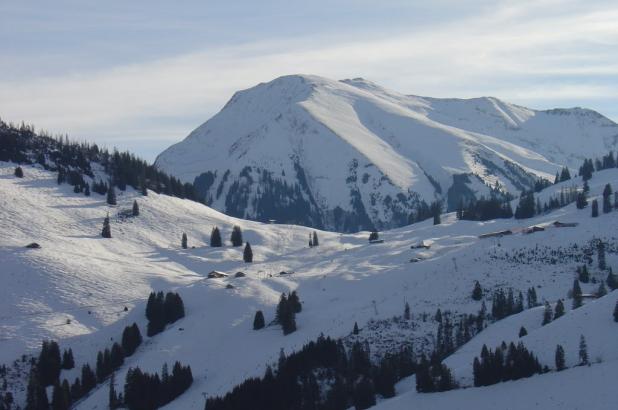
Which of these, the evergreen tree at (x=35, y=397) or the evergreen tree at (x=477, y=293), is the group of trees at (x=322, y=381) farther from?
the evergreen tree at (x=477, y=293)

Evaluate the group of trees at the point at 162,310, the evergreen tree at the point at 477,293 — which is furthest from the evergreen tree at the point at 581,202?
the group of trees at the point at 162,310

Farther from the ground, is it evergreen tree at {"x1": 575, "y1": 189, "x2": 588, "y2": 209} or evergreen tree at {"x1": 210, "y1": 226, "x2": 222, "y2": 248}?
evergreen tree at {"x1": 575, "y1": 189, "x2": 588, "y2": 209}

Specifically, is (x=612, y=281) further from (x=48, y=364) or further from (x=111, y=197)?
(x=111, y=197)

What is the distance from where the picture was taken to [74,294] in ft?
449

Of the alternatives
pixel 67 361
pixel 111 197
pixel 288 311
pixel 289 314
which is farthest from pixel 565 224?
pixel 67 361

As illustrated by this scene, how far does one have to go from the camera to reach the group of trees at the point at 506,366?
88.1 metres

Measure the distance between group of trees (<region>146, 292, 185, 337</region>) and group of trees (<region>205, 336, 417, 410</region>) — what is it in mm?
26892

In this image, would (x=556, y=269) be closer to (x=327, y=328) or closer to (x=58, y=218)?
(x=327, y=328)

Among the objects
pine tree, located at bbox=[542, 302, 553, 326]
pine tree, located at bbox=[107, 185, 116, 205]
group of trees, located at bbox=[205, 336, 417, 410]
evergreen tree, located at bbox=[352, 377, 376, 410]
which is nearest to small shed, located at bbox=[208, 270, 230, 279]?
pine tree, located at bbox=[107, 185, 116, 205]

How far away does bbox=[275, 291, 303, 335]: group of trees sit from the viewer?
4931 inches

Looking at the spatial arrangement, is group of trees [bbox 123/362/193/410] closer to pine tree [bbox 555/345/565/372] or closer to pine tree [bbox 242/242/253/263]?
pine tree [bbox 555/345/565/372]

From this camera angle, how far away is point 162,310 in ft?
434

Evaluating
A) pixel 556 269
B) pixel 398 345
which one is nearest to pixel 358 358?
pixel 398 345

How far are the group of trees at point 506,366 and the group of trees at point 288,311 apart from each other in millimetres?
39206
